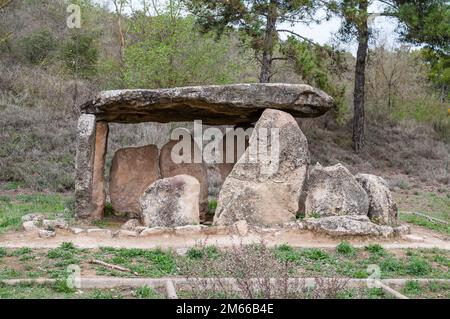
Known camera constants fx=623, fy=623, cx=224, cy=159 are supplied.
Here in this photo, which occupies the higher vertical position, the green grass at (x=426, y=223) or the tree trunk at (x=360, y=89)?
the tree trunk at (x=360, y=89)

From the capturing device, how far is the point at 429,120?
2511 centimetres

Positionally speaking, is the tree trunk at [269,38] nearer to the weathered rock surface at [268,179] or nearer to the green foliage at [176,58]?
the green foliage at [176,58]

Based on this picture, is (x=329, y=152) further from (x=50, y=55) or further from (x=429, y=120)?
(x=50, y=55)

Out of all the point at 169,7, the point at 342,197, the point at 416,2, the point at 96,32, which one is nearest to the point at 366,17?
the point at 416,2

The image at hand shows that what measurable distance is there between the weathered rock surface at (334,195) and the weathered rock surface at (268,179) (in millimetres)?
305

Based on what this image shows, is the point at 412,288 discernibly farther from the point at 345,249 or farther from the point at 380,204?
the point at 380,204

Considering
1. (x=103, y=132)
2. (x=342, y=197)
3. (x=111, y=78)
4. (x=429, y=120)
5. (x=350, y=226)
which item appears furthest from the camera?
(x=429, y=120)

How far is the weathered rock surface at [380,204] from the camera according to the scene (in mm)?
9828

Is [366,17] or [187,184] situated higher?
[366,17]

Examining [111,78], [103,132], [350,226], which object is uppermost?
[111,78]

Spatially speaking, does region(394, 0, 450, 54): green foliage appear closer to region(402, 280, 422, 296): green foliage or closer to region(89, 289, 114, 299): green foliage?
region(402, 280, 422, 296): green foliage

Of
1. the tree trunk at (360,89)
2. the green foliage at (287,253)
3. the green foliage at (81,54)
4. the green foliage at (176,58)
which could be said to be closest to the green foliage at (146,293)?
the green foliage at (287,253)

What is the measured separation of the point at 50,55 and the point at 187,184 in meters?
17.2

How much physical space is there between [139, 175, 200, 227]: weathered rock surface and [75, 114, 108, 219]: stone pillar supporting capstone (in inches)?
46.2
